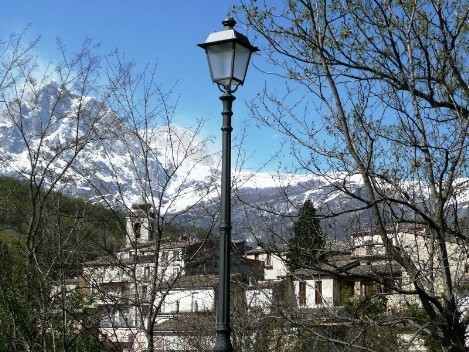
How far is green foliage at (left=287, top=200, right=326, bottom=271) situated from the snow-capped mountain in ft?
0.46

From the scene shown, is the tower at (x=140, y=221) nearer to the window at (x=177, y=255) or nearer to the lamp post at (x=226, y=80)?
the window at (x=177, y=255)

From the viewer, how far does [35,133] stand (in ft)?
49.7

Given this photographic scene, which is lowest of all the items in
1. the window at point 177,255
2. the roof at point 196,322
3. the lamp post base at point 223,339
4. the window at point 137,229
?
the lamp post base at point 223,339

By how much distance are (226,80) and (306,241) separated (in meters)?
3.47

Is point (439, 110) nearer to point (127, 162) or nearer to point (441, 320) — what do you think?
point (441, 320)

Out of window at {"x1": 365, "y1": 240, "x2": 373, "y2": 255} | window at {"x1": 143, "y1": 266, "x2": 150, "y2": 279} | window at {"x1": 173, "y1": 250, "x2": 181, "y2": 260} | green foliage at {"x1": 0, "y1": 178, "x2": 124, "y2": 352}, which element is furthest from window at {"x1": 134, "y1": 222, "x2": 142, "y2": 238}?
window at {"x1": 365, "y1": 240, "x2": 373, "y2": 255}

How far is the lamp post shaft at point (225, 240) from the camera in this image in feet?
18.4

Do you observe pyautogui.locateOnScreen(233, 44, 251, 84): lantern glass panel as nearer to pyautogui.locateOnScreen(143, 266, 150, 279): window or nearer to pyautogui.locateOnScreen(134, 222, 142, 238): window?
pyautogui.locateOnScreen(134, 222, 142, 238): window

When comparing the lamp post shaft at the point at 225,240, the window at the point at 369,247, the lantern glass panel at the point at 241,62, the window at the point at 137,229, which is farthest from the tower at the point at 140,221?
the lantern glass panel at the point at 241,62

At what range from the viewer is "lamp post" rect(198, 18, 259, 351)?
5.69m

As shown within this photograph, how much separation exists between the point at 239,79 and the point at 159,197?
4975 millimetres

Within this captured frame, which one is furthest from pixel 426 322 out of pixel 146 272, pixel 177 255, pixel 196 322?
pixel 196 322

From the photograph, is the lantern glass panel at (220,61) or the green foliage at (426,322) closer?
the lantern glass panel at (220,61)

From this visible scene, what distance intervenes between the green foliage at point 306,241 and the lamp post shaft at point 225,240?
256 centimetres
